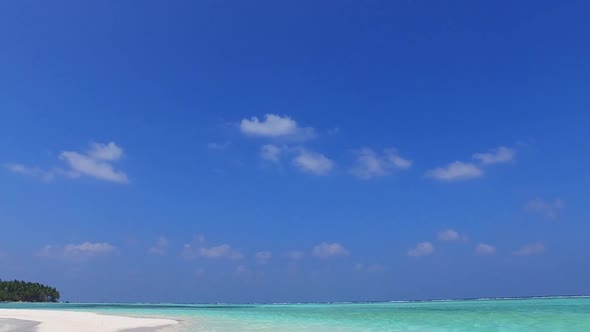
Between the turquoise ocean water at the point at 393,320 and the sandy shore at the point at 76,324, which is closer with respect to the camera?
the sandy shore at the point at 76,324

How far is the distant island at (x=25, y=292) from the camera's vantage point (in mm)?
83625

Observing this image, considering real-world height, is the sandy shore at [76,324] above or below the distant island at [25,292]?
below

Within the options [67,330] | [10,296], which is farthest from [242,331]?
[10,296]

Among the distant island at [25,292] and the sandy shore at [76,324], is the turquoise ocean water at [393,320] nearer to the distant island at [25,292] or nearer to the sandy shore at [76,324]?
the sandy shore at [76,324]

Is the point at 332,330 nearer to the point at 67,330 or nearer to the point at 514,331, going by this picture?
the point at 514,331

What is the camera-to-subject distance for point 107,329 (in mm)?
16719

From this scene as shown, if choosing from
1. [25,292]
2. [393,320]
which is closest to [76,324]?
[393,320]

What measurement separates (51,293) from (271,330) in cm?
8893

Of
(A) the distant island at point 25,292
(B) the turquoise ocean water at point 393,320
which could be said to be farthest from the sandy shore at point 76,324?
(A) the distant island at point 25,292

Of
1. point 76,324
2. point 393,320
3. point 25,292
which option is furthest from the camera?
point 25,292

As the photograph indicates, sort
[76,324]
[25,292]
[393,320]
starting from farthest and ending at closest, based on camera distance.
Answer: [25,292]
[393,320]
[76,324]

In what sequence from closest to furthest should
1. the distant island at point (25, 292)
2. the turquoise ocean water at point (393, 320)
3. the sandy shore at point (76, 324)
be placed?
the sandy shore at point (76, 324) < the turquoise ocean water at point (393, 320) < the distant island at point (25, 292)

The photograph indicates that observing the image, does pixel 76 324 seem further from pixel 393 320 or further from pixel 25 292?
pixel 25 292

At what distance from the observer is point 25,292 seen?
86.8m
